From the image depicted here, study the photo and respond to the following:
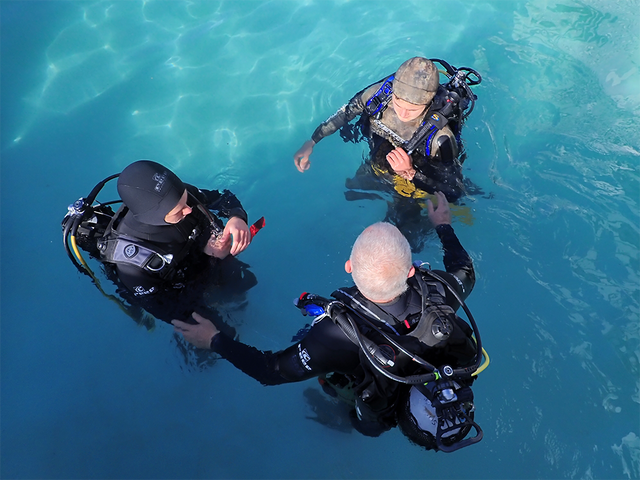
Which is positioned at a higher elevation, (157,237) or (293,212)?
(157,237)

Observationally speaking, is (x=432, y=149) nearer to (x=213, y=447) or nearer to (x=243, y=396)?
(x=243, y=396)

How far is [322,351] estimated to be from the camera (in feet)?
7.66

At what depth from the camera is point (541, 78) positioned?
18.5 feet

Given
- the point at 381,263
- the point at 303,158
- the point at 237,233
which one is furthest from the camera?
the point at 303,158

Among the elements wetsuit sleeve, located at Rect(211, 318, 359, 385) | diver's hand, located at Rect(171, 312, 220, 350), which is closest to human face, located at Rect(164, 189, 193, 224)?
diver's hand, located at Rect(171, 312, 220, 350)

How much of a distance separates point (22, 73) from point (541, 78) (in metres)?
7.24

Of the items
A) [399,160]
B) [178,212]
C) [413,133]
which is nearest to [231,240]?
[178,212]

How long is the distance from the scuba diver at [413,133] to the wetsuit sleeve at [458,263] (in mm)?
835

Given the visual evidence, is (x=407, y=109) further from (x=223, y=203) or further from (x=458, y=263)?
(x=223, y=203)

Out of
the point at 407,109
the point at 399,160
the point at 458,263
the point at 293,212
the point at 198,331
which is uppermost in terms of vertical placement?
the point at 407,109

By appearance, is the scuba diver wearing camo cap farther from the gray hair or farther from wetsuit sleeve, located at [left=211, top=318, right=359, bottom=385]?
wetsuit sleeve, located at [left=211, top=318, right=359, bottom=385]

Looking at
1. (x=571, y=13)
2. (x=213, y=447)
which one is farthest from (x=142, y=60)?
(x=571, y=13)

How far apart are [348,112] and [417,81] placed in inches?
39.3

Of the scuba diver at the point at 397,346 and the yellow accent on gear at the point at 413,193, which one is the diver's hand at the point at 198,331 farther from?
the yellow accent on gear at the point at 413,193
